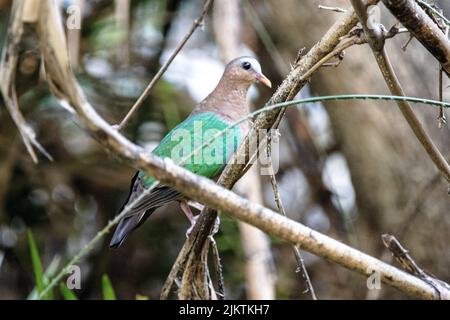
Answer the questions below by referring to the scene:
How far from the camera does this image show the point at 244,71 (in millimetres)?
A: 3205

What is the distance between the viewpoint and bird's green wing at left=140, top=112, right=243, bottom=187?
2742 millimetres

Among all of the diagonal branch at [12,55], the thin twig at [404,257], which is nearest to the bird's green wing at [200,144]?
the thin twig at [404,257]

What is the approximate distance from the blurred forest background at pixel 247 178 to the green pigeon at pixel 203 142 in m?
0.46

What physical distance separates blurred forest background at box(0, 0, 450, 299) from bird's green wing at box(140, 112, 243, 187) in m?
0.57

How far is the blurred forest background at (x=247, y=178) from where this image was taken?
3.52m

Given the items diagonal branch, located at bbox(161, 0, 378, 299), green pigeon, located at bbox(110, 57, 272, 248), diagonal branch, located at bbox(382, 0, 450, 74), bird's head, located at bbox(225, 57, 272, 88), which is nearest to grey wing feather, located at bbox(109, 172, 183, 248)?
green pigeon, located at bbox(110, 57, 272, 248)

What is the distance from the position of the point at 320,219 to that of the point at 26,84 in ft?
6.09

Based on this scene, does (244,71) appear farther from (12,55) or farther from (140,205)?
(12,55)

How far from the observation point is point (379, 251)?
3850 mm

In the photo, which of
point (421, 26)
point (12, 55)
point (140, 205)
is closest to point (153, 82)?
point (12, 55)

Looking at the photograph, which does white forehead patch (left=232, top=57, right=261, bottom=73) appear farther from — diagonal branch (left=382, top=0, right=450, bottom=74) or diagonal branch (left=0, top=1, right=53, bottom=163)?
diagonal branch (left=0, top=1, right=53, bottom=163)

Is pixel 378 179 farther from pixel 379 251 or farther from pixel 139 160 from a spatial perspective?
pixel 139 160

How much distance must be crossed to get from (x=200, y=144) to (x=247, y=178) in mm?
733
